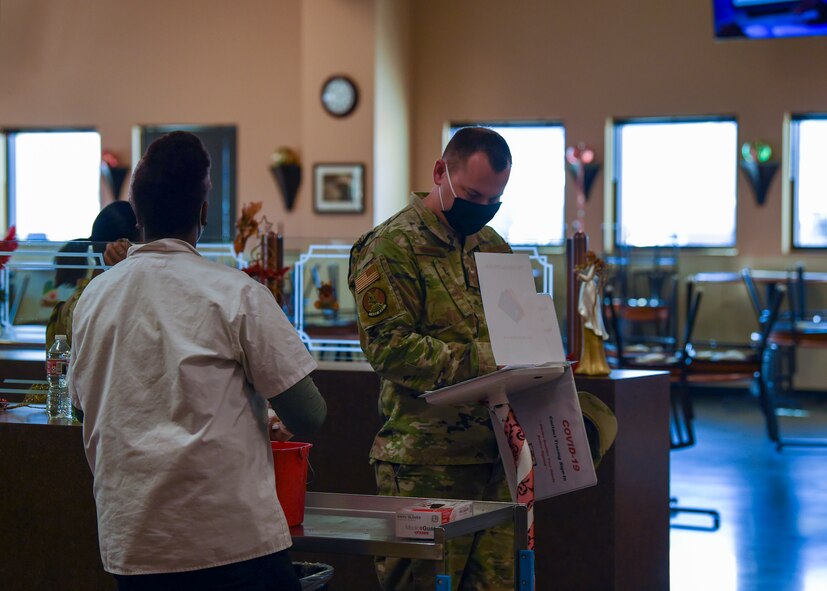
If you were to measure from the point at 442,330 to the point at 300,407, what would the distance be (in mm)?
700

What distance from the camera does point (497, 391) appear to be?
6.98ft

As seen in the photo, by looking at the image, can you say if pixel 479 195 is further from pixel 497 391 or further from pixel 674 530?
pixel 674 530

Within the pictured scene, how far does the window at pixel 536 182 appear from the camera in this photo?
34.2 ft

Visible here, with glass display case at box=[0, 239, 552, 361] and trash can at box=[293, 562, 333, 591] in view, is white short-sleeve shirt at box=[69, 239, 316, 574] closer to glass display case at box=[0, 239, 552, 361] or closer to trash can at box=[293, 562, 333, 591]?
trash can at box=[293, 562, 333, 591]

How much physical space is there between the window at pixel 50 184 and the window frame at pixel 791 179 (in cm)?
677

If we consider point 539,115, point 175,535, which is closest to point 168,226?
point 175,535

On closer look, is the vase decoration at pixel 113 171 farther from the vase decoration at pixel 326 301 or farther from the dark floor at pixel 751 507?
the dark floor at pixel 751 507

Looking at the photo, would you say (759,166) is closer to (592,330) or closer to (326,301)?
(326,301)

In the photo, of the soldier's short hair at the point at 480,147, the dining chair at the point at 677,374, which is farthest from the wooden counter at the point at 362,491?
the dining chair at the point at 677,374

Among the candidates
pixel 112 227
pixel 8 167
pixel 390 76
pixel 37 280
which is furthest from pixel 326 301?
pixel 8 167

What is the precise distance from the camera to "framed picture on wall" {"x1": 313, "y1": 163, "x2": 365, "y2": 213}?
984 centimetres

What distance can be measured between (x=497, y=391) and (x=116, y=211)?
1806mm

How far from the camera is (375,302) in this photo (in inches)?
89.4

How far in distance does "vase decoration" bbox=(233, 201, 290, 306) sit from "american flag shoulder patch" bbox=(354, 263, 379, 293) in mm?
1732
